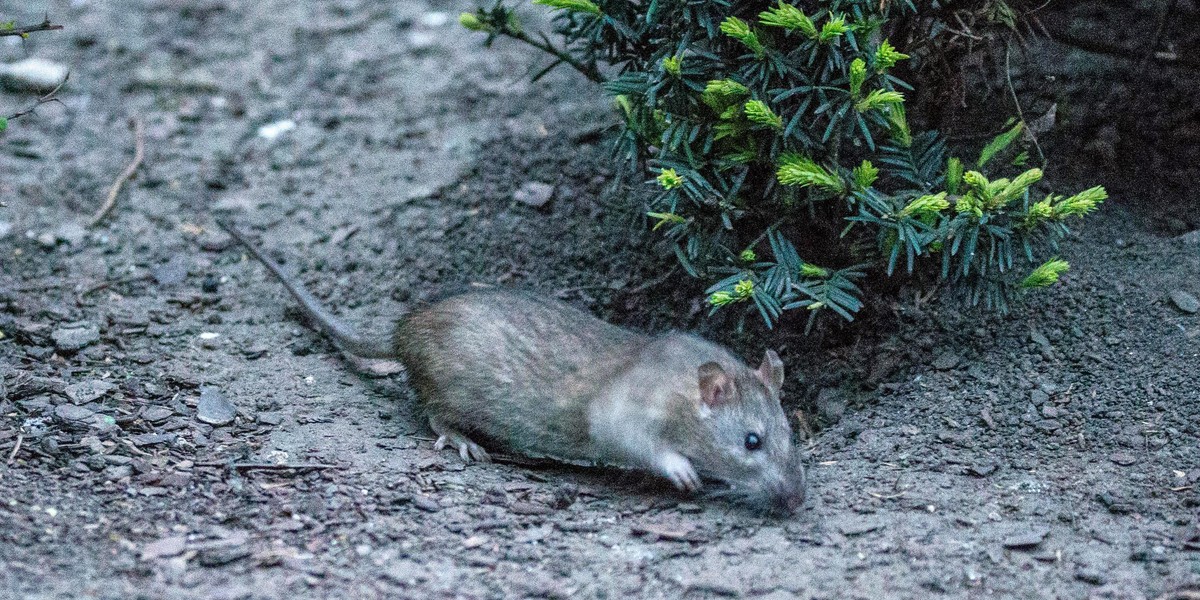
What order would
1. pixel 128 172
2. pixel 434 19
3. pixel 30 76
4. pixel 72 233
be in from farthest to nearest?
pixel 434 19
pixel 30 76
pixel 128 172
pixel 72 233

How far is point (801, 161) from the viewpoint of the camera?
4633 mm

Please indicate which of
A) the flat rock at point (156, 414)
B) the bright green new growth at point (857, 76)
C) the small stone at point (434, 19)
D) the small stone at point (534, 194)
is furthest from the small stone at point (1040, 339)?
the small stone at point (434, 19)

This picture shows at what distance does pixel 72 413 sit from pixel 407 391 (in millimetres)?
1430

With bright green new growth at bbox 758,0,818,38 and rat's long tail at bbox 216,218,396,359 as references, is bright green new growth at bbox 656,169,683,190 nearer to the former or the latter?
bright green new growth at bbox 758,0,818,38

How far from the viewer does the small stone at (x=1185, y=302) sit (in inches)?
204

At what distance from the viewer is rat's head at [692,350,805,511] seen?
4.70m

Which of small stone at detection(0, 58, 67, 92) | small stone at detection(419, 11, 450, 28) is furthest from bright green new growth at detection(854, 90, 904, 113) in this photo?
small stone at detection(0, 58, 67, 92)

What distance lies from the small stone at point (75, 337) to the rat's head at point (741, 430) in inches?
109

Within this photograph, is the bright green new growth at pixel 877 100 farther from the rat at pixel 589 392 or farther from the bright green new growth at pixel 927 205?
the rat at pixel 589 392

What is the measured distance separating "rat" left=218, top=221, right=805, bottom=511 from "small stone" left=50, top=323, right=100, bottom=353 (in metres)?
1.23

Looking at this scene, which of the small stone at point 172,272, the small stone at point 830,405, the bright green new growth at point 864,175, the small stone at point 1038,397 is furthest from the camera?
the small stone at point 172,272

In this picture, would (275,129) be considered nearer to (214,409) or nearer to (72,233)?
(72,233)

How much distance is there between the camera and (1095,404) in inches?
194

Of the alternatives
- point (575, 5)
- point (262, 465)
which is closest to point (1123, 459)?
point (575, 5)
